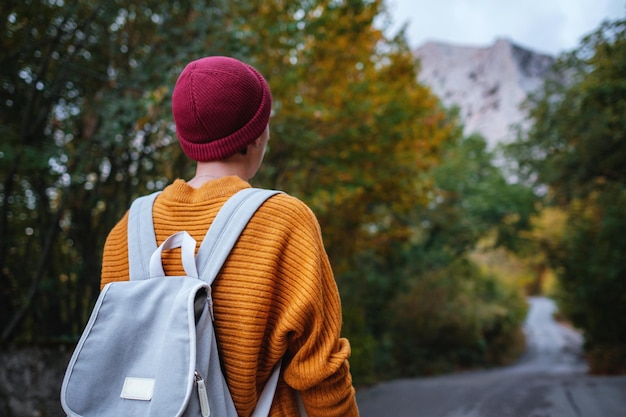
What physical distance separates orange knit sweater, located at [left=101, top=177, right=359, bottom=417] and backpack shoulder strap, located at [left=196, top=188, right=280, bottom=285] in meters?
0.02

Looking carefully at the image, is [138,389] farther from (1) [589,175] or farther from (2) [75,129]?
(1) [589,175]

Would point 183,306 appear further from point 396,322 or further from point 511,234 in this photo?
point 511,234

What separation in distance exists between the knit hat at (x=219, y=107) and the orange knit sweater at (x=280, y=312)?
0.17m

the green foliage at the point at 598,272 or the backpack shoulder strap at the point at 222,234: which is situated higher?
the backpack shoulder strap at the point at 222,234

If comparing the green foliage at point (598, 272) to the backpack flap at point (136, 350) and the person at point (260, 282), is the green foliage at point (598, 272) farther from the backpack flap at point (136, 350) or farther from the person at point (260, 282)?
the backpack flap at point (136, 350)

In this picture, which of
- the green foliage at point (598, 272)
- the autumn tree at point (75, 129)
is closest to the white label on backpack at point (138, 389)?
the autumn tree at point (75, 129)

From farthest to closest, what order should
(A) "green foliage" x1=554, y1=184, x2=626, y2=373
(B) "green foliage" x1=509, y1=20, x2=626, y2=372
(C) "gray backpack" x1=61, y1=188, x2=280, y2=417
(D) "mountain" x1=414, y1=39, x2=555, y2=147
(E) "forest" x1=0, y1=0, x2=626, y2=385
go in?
1. (D) "mountain" x1=414, y1=39, x2=555, y2=147
2. (A) "green foliage" x1=554, y1=184, x2=626, y2=373
3. (B) "green foliage" x1=509, y1=20, x2=626, y2=372
4. (E) "forest" x1=0, y1=0, x2=626, y2=385
5. (C) "gray backpack" x1=61, y1=188, x2=280, y2=417

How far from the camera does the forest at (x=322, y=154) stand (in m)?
3.97

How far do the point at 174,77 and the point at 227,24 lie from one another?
1.07 metres

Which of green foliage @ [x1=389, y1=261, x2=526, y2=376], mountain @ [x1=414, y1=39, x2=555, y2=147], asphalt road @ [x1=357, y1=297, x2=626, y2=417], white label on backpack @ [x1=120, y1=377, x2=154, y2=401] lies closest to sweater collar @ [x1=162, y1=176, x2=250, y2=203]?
white label on backpack @ [x1=120, y1=377, x2=154, y2=401]

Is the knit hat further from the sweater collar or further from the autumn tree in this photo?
the autumn tree

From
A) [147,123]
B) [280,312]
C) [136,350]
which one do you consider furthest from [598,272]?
[136,350]

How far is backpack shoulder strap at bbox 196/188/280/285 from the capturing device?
3.43ft

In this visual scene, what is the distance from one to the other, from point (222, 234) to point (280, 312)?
0.21 meters
